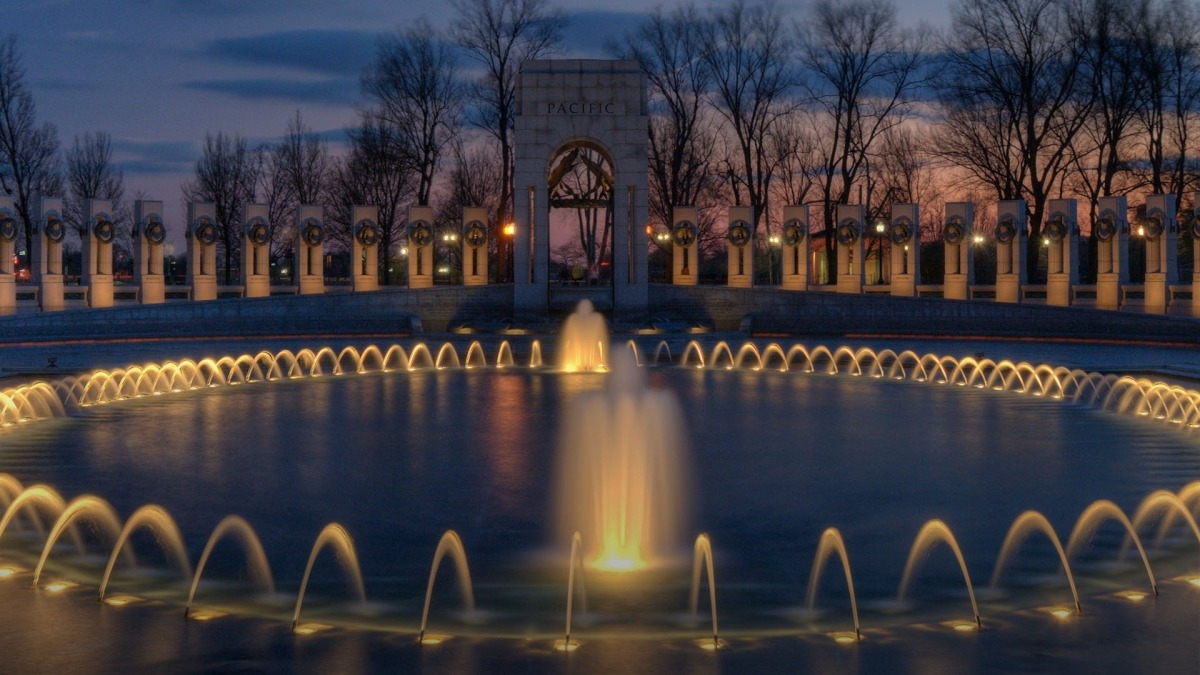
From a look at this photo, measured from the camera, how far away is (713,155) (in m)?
59.5

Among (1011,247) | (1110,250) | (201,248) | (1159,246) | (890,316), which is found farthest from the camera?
(201,248)

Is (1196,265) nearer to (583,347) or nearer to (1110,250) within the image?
(1110,250)

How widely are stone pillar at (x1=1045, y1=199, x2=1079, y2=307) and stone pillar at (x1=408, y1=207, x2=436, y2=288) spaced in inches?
838

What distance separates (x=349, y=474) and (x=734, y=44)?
46605mm

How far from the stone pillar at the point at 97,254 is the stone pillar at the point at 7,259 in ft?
7.67

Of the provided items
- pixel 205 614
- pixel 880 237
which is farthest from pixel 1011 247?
pixel 205 614

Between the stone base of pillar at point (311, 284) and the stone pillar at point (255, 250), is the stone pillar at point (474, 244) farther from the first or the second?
the stone pillar at point (255, 250)

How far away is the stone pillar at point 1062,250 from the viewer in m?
40.6

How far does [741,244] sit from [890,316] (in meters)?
8.05

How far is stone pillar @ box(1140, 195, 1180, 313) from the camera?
38188mm

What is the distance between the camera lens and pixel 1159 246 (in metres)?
38.6

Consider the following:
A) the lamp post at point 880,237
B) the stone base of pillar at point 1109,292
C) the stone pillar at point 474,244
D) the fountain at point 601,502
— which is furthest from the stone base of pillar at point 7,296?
the stone base of pillar at point 1109,292

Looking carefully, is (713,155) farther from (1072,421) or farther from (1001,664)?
(1001,664)

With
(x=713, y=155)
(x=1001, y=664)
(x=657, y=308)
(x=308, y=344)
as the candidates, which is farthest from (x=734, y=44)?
(x=1001, y=664)
